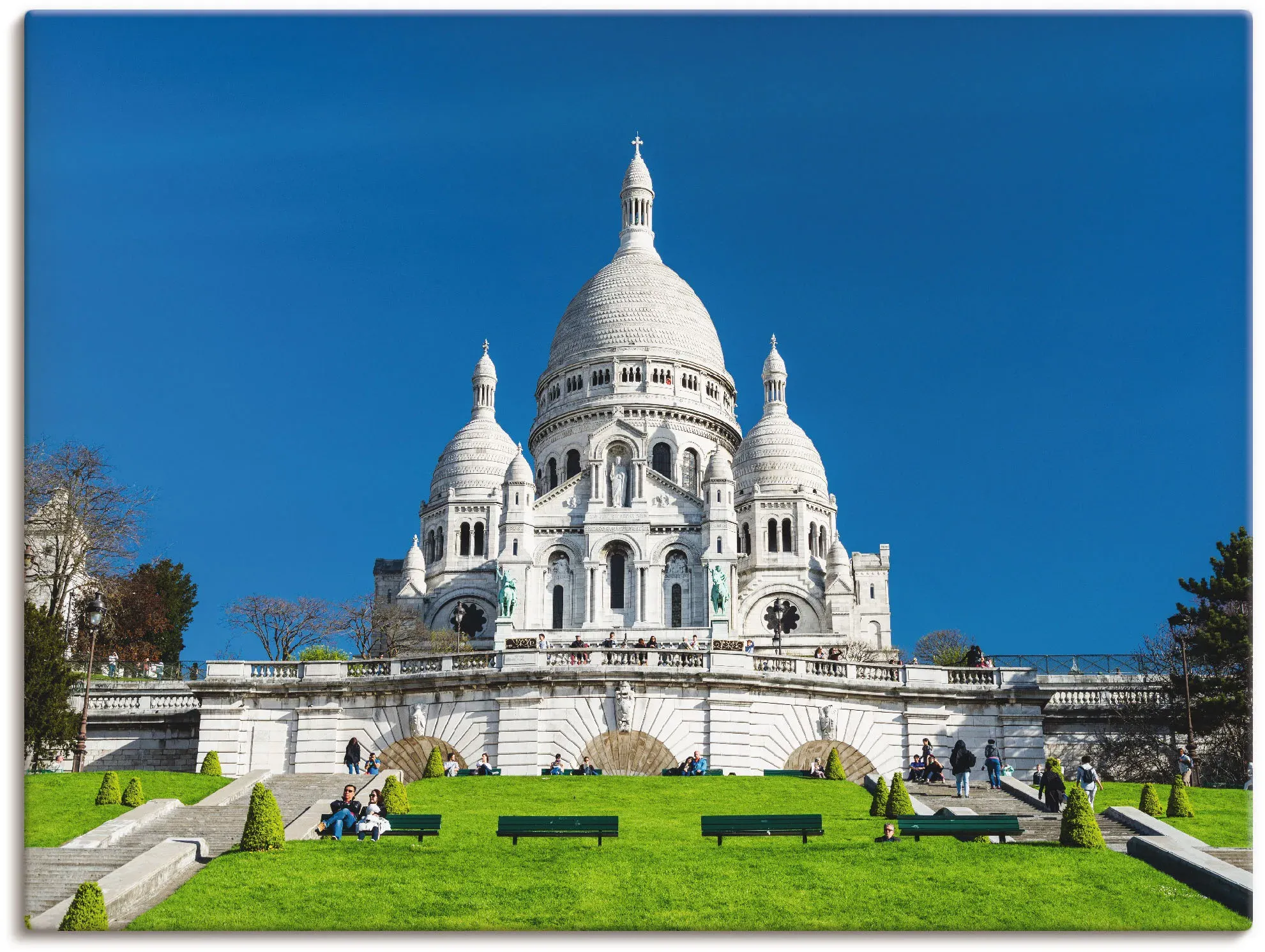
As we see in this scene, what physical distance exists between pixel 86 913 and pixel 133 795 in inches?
469

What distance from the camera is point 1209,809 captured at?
30.0 meters

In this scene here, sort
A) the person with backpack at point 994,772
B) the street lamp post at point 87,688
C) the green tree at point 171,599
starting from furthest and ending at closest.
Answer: the green tree at point 171,599
the street lamp post at point 87,688
the person with backpack at point 994,772

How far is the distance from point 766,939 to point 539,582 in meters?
72.8

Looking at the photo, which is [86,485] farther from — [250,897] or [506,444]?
[506,444]

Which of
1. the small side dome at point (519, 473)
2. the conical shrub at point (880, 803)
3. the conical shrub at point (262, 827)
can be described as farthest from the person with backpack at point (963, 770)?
the small side dome at point (519, 473)

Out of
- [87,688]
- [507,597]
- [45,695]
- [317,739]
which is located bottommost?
[317,739]

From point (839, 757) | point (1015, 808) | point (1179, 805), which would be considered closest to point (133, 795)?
point (839, 757)

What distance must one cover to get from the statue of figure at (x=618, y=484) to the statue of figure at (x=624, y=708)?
5787cm

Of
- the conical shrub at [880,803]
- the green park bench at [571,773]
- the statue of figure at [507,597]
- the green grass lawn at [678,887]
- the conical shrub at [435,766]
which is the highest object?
the statue of figure at [507,597]

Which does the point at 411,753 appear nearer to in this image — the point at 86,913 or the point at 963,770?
the point at 963,770

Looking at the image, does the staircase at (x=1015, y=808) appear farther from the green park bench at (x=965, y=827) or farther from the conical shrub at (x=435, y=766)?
the conical shrub at (x=435, y=766)

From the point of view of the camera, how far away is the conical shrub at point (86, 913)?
60.2ft

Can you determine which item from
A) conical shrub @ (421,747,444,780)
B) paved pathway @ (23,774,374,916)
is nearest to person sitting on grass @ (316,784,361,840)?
paved pathway @ (23,774,374,916)

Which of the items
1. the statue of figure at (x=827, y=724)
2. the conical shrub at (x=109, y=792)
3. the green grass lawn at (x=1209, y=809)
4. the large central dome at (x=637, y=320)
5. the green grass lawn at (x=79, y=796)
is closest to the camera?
the green grass lawn at (x=1209, y=809)
